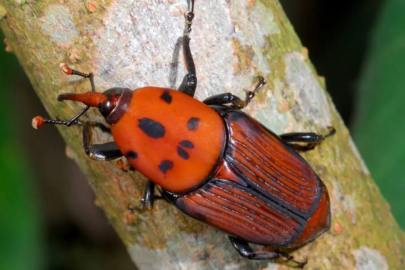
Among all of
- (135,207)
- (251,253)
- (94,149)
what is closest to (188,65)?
(94,149)

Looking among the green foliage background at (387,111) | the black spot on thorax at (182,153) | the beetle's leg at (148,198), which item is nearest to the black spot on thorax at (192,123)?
the black spot on thorax at (182,153)

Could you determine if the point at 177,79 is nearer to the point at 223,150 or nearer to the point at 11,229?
the point at 223,150

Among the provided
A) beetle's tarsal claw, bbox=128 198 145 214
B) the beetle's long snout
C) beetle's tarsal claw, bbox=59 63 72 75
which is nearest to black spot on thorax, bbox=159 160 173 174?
beetle's tarsal claw, bbox=128 198 145 214

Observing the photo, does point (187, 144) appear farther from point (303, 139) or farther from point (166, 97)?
point (303, 139)

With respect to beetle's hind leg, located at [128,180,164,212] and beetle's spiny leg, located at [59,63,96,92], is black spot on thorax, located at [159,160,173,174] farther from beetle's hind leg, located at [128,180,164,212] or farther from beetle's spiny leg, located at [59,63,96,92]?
beetle's spiny leg, located at [59,63,96,92]

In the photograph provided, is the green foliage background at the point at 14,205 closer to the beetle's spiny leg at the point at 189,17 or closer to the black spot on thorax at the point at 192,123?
the black spot on thorax at the point at 192,123

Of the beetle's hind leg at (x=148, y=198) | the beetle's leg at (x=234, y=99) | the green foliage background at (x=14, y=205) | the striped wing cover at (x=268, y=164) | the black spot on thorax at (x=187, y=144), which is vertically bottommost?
the green foliage background at (x=14, y=205)
